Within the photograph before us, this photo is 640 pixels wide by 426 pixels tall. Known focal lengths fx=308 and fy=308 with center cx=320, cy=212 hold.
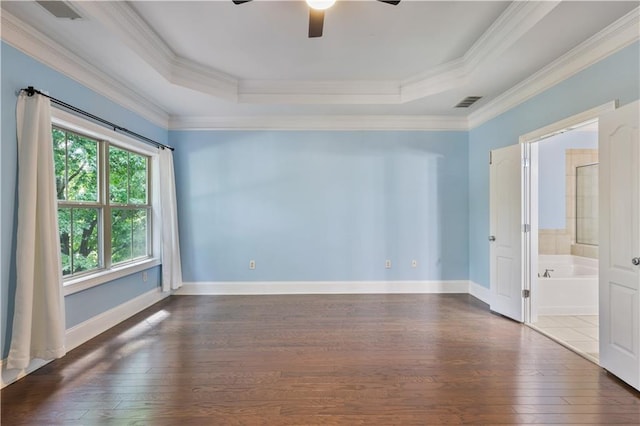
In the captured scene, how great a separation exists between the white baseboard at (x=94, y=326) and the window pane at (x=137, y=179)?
4.29ft

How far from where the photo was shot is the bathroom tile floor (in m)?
2.91

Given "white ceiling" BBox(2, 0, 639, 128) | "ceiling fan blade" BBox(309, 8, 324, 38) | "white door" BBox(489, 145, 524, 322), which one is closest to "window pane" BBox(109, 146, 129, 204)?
"white ceiling" BBox(2, 0, 639, 128)

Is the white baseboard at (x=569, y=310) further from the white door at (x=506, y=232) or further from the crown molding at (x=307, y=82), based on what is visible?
the crown molding at (x=307, y=82)

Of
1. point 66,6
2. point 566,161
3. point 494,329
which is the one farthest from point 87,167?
point 566,161

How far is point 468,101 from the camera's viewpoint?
4070 millimetres

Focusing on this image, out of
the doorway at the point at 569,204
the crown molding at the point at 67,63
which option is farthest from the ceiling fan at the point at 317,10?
the doorway at the point at 569,204

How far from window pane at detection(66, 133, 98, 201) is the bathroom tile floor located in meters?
5.04

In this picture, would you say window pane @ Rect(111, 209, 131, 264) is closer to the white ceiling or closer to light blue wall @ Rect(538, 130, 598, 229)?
the white ceiling

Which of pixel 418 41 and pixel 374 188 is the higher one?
pixel 418 41

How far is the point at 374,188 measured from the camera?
4832 mm

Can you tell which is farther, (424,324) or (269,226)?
(269,226)

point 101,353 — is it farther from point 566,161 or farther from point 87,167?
point 566,161

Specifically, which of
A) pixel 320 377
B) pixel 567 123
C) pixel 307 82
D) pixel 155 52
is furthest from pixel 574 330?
pixel 155 52

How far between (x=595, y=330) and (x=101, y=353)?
197 inches
